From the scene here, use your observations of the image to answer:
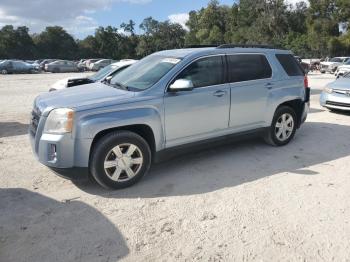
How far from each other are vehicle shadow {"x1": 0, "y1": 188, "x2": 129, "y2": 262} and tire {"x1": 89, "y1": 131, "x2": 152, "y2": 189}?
0.49 m

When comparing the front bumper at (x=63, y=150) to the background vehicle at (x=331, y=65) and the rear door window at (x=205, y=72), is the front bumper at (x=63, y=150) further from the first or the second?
the background vehicle at (x=331, y=65)

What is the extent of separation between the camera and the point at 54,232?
405cm

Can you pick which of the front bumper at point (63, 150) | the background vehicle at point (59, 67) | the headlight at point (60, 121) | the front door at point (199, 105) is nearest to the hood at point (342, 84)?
the front door at point (199, 105)

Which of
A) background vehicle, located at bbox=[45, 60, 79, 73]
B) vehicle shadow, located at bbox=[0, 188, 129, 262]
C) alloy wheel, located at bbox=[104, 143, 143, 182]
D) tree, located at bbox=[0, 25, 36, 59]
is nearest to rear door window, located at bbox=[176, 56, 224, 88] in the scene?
alloy wheel, located at bbox=[104, 143, 143, 182]

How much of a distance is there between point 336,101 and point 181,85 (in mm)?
6483

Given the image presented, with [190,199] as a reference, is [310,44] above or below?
above

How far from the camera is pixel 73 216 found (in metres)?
4.39

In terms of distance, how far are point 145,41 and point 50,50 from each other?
868 inches

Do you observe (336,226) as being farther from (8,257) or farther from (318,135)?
(318,135)

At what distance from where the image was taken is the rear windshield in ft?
22.9

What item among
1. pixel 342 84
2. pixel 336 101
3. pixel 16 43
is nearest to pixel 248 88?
pixel 336 101

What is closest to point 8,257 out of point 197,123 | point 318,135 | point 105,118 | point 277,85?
point 105,118

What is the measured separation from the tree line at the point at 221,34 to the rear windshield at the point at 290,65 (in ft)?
151

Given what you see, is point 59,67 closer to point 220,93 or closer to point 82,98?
point 220,93
